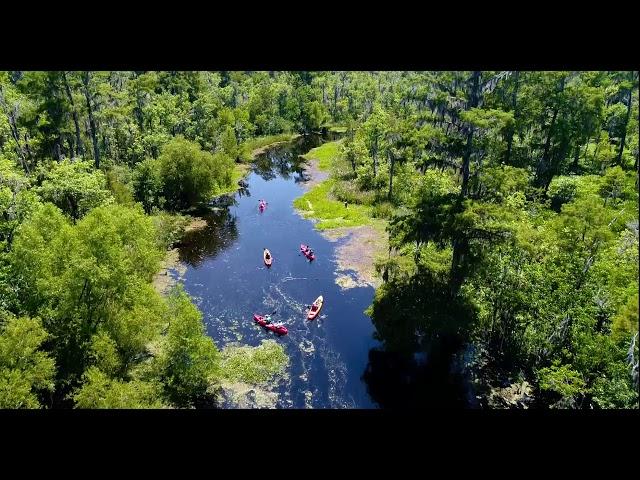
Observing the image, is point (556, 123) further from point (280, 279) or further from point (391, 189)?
point (280, 279)

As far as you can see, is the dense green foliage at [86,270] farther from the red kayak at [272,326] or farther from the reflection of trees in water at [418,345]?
the reflection of trees in water at [418,345]

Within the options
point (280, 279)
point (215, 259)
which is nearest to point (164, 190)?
point (215, 259)

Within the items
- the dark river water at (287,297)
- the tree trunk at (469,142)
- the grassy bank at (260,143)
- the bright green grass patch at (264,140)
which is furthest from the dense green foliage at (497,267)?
the bright green grass patch at (264,140)

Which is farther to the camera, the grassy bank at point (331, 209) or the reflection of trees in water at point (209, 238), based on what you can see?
the grassy bank at point (331, 209)

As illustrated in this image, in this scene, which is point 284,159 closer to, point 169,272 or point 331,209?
point 331,209

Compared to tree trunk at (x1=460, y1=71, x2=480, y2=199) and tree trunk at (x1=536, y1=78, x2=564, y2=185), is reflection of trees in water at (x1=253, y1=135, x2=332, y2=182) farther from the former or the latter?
tree trunk at (x1=460, y1=71, x2=480, y2=199)

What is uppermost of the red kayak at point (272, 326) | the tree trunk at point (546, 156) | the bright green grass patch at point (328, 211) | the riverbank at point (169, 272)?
the tree trunk at point (546, 156)

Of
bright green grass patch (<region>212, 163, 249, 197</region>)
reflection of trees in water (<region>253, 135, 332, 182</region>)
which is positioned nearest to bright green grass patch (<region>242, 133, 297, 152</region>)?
reflection of trees in water (<region>253, 135, 332, 182</region>)

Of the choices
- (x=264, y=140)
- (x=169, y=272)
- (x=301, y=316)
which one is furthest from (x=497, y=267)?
(x=264, y=140)
